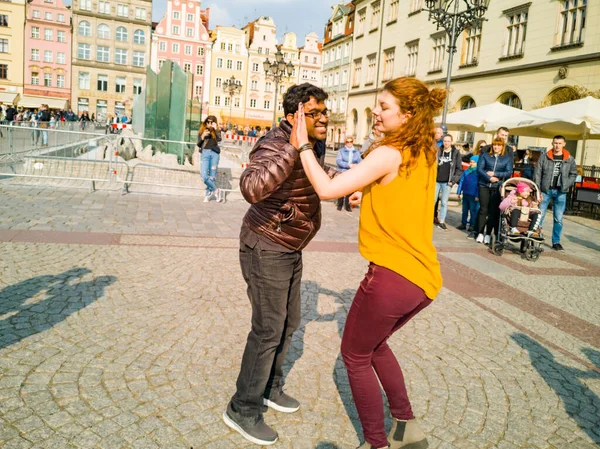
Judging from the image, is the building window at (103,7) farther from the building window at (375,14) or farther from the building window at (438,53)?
the building window at (438,53)

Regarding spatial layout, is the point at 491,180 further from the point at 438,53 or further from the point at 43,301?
the point at 438,53

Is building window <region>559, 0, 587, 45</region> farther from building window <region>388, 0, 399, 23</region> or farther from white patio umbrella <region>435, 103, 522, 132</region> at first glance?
building window <region>388, 0, 399, 23</region>

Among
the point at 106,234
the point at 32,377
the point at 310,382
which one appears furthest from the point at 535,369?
the point at 106,234

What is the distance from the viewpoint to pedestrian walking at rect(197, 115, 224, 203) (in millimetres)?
11578

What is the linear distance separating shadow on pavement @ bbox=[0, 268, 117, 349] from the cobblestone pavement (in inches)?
0.7

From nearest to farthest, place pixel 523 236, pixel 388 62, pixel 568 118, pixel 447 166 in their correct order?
1. pixel 523 236
2. pixel 447 166
3. pixel 568 118
4. pixel 388 62

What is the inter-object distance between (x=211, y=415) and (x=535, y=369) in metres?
2.60

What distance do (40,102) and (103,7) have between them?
49.0 ft

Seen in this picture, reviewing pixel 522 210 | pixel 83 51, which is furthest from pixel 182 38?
pixel 522 210

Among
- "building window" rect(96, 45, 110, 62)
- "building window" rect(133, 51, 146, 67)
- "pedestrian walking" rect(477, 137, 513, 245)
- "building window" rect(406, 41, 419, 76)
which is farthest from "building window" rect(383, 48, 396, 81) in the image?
"building window" rect(96, 45, 110, 62)

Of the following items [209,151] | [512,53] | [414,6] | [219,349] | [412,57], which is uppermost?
[414,6]

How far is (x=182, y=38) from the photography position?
234 feet

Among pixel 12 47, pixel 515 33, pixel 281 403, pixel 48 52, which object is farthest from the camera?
pixel 48 52

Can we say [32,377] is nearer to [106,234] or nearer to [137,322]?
[137,322]
